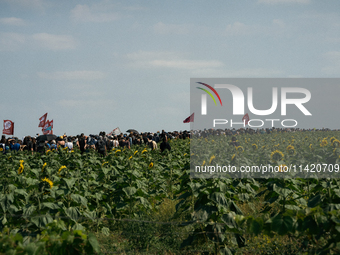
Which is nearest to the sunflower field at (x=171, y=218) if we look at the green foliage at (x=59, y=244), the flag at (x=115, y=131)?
the green foliage at (x=59, y=244)

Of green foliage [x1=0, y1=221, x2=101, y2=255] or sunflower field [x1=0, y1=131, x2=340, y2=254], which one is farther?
sunflower field [x1=0, y1=131, x2=340, y2=254]

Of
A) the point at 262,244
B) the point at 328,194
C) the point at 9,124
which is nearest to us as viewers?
the point at 328,194

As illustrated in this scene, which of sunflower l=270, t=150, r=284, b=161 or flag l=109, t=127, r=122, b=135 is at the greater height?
flag l=109, t=127, r=122, b=135

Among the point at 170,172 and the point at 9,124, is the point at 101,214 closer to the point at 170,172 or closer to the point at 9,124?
the point at 170,172

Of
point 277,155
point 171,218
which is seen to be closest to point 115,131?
point 277,155

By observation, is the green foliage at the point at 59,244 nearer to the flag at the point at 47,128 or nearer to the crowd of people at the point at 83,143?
the crowd of people at the point at 83,143

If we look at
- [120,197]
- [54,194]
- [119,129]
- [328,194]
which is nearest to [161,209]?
[120,197]

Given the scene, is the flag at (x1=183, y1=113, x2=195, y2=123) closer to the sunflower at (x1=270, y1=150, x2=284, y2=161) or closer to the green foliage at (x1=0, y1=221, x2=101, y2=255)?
the sunflower at (x1=270, y1=150, x2=284, y2=161)

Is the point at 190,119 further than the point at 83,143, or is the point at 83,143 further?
the point at 190,119

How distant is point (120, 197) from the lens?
8.95 m

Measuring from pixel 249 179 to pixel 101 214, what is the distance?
3870mm

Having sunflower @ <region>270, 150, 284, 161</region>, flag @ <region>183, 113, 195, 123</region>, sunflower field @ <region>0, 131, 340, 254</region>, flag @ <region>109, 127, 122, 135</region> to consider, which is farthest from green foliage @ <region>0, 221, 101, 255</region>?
flag @ <region>183, 113, 195, 123</region>

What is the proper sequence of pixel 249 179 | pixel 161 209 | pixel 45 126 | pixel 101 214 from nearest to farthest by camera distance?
pixel 101 214 < pixel 249 179 < pixel 161 209 < pixel 45 126

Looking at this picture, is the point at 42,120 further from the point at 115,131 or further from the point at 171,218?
the point at 171,218
